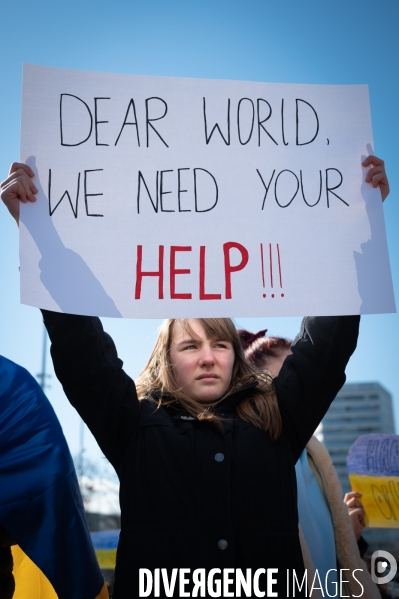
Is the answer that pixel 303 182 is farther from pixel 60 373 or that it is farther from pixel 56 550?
pixel 56 550

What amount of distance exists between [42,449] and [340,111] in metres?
1.58

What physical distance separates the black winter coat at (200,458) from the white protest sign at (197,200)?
15 cm

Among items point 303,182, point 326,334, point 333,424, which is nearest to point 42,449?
point 326,334

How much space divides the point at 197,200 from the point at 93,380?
27.9 inches

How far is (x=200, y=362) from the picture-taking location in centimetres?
238

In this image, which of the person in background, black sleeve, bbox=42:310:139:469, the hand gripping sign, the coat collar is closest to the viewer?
black sleeve, bbox=42:310:139:469

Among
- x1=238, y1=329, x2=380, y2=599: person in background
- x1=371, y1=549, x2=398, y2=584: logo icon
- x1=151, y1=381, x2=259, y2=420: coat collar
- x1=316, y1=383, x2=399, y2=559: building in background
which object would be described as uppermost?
x1=316, y1=383, x2=399, y2=559: building in background

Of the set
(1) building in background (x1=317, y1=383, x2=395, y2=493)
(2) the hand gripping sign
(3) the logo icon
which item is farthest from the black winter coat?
(1) building in background (x1=317, y1=383, x2=395, y2=493)

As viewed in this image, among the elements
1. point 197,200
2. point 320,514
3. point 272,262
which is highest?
point 197,200

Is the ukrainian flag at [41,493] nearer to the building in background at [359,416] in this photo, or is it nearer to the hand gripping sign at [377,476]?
the hand gripping sign at [377,476]

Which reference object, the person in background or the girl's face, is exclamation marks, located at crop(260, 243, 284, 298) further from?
the person in background

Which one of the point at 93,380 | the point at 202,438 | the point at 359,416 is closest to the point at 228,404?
the point at 202,438

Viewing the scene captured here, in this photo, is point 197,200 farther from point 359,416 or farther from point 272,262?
point 359,416

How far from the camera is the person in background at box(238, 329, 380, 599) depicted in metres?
2.85
